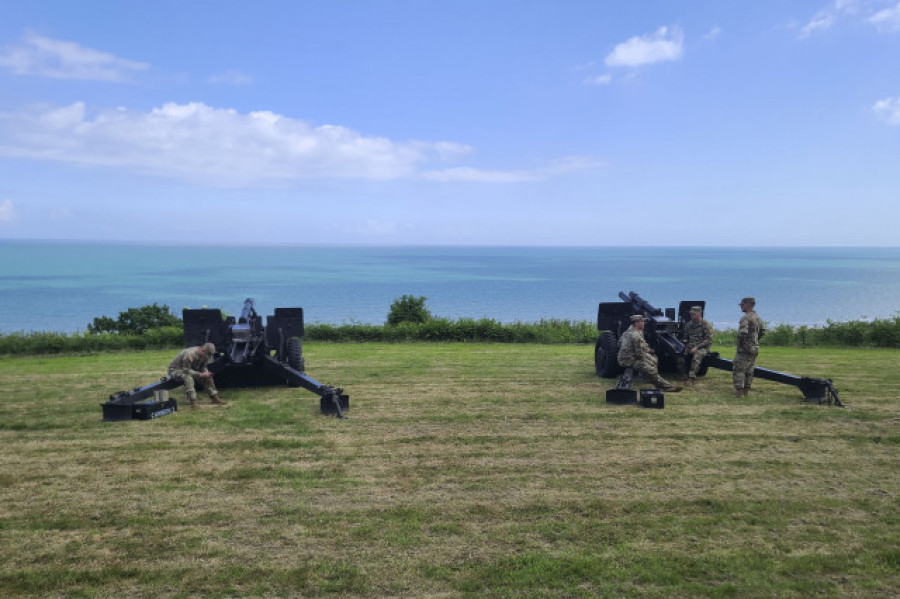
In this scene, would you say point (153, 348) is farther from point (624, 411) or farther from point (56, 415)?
point (624, 411)

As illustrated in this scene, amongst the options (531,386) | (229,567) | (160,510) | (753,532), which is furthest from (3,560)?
(531,386)

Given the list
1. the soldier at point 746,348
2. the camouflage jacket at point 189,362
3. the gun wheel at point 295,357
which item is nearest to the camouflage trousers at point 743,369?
the soldier at point 746,348

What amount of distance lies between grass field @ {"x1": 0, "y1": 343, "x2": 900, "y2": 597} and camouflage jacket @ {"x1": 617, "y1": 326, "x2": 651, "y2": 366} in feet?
2.33

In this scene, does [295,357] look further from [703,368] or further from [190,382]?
[703,368]

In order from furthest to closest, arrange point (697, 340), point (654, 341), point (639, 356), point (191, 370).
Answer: point (654, 341)
point (697, 340)
point (639, 356)
point (191, 370)

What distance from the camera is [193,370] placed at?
937cm

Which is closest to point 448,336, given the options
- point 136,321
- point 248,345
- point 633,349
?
point 248,345

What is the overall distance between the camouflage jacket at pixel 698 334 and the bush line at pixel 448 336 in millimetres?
7435

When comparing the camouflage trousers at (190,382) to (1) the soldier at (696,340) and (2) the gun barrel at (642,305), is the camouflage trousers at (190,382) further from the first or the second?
(1) the soldier at (696,340)

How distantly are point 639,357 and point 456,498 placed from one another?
535 cm

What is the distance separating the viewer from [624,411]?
8.70 meters

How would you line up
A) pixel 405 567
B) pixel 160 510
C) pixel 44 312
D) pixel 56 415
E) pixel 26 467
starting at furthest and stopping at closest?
pixel 44 312 < pixel 56 415 < pixel 26 467 < pixel 160 510 < pixel 405 567

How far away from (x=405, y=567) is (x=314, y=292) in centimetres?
8338

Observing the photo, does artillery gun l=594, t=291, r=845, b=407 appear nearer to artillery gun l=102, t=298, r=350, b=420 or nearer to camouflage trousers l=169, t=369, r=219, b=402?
artillery gun l=102, t=298, r=350, b=420
